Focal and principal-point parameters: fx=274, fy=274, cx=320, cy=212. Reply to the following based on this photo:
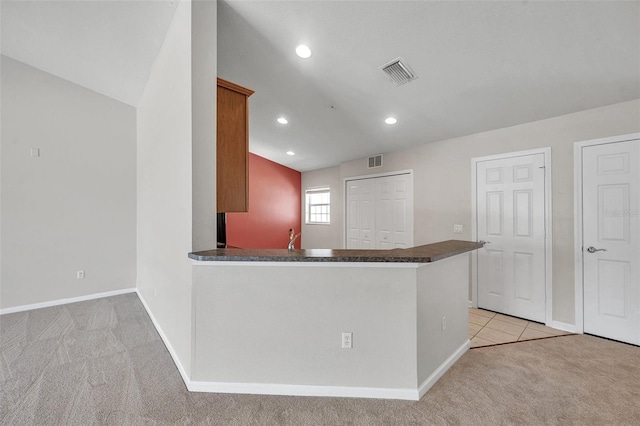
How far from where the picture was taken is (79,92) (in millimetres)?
3820

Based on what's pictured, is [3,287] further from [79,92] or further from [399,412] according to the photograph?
[399,412]

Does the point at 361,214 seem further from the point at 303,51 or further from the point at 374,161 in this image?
the point at 303,51

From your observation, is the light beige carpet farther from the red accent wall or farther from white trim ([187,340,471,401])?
the red accent wall

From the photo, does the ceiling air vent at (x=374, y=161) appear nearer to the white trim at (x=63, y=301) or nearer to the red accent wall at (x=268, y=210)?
the red accent wall at (x=268, y=210)

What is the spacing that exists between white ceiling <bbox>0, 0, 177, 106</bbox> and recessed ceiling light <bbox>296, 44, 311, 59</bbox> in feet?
3.39

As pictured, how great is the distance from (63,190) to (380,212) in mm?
4653

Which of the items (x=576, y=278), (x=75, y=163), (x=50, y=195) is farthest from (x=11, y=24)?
(x=576, y=278)

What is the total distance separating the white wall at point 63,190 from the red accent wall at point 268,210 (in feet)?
6.24

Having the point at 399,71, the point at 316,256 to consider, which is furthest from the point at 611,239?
the point at 316,256

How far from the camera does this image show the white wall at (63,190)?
11.2 feet

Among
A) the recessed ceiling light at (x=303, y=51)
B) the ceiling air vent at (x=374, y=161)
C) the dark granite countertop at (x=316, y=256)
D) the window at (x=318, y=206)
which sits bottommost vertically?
the dark granite countertop at (x=316, y=256)

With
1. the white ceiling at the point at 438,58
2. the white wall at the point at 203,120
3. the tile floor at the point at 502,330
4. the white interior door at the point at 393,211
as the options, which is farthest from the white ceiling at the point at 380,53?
the tile floor at the point at 502,330

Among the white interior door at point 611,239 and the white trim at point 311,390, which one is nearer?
the white trim at point 311,390

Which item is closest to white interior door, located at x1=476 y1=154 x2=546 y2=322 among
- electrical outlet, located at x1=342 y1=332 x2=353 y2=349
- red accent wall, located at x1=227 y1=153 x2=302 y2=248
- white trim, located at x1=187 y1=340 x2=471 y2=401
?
white trim, located at x1=187 y1=340 x2=471 y2=401
